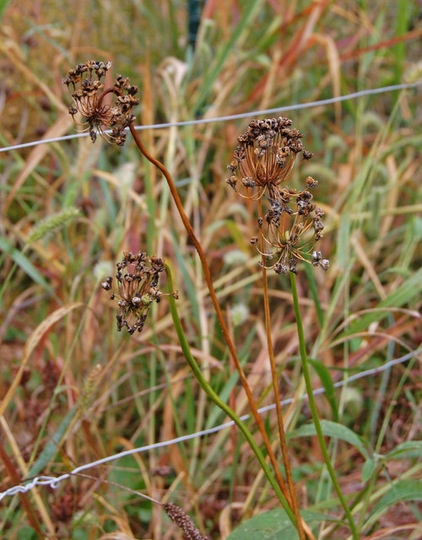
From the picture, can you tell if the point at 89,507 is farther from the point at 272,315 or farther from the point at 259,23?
the point at 259,23

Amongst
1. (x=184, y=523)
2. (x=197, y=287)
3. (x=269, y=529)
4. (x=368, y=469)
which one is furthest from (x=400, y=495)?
(x=197, y=287)

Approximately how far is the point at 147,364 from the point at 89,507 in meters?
0.49

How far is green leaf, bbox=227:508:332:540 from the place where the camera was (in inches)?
35.9

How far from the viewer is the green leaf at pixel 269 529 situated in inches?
35.9

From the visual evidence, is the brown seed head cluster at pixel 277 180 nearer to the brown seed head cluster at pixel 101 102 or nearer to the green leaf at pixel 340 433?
the brown seed head cluster at pixel 101 102

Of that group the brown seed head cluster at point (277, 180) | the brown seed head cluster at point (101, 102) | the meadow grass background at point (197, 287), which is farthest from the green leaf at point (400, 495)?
the brown seed head cluster at point (101, 102)

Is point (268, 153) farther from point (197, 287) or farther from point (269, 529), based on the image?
point (197, 287)

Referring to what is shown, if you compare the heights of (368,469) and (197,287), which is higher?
(197,287)

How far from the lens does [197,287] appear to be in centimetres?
165

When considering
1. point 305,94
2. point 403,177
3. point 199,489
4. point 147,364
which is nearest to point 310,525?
point 199,489

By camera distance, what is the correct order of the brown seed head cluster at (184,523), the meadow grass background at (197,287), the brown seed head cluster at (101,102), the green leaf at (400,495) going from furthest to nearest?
the meadow grass background at (197,287) → the green leaf at (400,495) → the brown seed head cluster at (184,523) → the brown seed head cluster at (101,102)

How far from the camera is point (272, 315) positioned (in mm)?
1879

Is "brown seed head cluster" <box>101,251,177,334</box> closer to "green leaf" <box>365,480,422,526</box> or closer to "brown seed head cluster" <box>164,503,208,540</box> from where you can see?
"brown seed head cluster" <box>164,503,208,540</box>

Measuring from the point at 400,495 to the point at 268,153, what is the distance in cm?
49
